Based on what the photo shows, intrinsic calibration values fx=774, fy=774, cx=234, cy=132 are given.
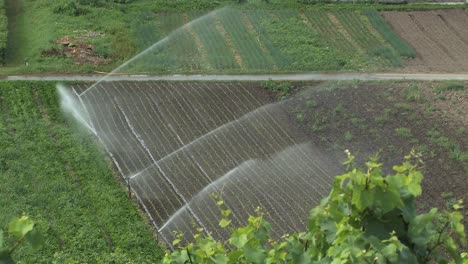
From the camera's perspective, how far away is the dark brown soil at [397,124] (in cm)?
2184

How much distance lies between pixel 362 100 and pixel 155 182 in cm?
842

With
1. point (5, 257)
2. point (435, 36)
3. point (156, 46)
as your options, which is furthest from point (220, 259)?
point (435, 36)

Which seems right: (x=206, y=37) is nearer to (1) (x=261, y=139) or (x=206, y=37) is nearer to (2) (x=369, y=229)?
(1) (x=261, y=139)

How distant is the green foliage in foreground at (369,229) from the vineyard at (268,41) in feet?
76.8

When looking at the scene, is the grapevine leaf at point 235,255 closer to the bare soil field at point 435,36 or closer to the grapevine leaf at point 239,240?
the grapevine leaf at point 239,240

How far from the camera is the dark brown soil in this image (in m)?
21.8

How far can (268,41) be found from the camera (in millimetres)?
32031

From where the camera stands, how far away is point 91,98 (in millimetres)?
26844

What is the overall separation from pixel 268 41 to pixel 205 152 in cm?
1029

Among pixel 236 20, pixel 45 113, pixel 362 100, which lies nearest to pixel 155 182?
pixel 45 113

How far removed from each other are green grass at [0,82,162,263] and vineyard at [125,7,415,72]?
5588 millimetres

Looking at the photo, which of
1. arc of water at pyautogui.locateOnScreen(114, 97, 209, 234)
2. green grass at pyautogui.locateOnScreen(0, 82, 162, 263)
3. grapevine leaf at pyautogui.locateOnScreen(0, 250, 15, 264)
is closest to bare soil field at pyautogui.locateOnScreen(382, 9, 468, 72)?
arc of water at pyautogui.locateOnScreen(114, 97, 209, 234)

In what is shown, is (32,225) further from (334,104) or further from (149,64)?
(149,64)

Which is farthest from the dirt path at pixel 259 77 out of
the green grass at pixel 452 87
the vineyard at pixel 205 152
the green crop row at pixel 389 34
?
the green crop row at pixel 389 34
